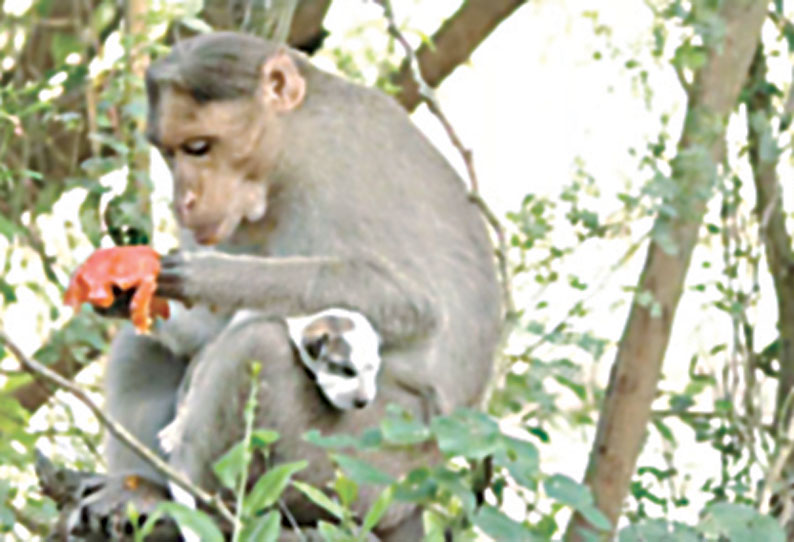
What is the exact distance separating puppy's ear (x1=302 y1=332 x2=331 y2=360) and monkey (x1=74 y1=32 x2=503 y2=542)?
0.30 ft

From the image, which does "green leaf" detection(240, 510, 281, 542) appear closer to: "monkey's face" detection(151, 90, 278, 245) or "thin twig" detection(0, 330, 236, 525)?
"thin twig" detection(0, 330, 236, 525)

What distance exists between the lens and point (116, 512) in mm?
4453

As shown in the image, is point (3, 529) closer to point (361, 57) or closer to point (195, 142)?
point (195, 142)

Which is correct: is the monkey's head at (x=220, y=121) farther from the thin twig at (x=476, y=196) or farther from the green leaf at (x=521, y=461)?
the green leaf at (x=521, y=461)

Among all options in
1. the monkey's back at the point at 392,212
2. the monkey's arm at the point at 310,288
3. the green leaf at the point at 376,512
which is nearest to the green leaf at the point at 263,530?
the green leaf at the point at 376,512

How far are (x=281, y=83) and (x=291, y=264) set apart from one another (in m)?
0.55

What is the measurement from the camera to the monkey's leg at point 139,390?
194 inches

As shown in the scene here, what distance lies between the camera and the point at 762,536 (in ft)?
11.8

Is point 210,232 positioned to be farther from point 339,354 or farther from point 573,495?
point 573,495

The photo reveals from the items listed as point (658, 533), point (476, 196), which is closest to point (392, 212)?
point (476, 196)

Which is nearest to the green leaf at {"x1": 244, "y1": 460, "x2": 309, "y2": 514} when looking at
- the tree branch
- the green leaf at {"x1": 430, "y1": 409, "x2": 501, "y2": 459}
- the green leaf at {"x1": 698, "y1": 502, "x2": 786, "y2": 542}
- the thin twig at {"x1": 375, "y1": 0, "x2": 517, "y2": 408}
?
the green leaf at {"x1": 430, "y1": 409, "x2": 501, "y2": 459}

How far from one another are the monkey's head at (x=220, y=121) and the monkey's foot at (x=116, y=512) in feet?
2.15

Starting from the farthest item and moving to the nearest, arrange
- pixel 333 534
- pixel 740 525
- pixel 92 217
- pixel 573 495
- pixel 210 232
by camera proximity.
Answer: pixel 92 217 → pixel 210 232 → pixel 740 525 → pixel 573 495 → pixel 333 534

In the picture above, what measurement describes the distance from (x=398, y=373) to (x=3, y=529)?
1.04 metres
